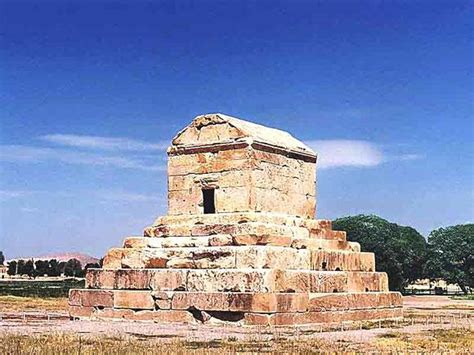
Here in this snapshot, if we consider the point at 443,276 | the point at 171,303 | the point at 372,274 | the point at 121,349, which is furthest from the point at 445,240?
the point at 121,349

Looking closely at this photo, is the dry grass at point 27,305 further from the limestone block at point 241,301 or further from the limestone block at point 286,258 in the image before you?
the limestone block at point 286,258

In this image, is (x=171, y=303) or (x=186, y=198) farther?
(x=186, y=198)

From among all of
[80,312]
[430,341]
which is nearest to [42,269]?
[80,312]

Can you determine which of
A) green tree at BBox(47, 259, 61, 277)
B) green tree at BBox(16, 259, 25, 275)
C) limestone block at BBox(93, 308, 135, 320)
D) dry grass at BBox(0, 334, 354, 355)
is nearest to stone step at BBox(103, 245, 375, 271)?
limestone block at BBox(93, 308, 135, 320)

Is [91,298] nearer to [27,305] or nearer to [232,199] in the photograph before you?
[232,199]

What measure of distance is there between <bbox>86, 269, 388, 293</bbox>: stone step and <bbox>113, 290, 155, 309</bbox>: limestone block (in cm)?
18

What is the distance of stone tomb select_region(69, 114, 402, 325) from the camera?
70.6 ft

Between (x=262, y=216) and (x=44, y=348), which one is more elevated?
(x=262, y=216)

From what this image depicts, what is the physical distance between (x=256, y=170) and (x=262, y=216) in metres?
1.37

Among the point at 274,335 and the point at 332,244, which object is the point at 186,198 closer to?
the point at 332,244

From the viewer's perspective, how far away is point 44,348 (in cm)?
1407

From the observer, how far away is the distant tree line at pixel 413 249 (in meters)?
60.5

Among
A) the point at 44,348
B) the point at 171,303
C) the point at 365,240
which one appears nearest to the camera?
the point at 44,348

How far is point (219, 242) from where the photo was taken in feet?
74.9
